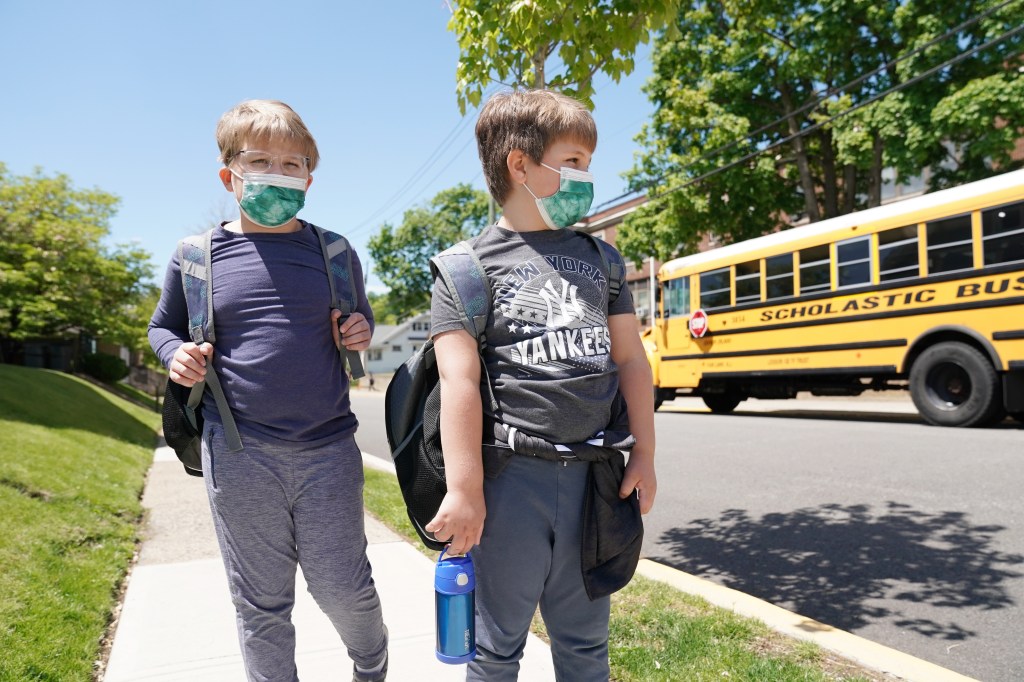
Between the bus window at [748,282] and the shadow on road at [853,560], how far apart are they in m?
7.26

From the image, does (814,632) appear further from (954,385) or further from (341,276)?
(954,385)

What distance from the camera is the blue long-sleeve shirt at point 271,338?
1.99m

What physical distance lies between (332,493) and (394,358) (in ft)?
230

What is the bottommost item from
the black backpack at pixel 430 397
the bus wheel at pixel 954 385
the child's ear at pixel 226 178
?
the bus wheel at pixel 954 385

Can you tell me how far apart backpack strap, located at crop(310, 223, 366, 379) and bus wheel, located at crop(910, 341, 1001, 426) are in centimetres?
919

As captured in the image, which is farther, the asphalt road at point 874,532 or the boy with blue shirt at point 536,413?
the asphalt road at point 874,532

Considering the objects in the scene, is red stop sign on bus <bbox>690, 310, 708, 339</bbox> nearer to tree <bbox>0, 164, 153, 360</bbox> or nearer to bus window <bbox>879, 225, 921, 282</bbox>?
bus window <bbox>879, 225, 921, 282</bbox>

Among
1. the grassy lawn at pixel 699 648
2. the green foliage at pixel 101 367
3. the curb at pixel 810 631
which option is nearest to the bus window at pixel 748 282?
the curb at pixel 810 631

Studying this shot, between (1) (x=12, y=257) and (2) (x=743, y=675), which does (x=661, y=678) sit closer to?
(2) (x=743, y=675)

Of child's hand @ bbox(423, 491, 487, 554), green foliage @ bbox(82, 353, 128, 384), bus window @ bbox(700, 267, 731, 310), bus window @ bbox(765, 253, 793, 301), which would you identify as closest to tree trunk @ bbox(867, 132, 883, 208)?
bus window @ bbox(700, 267, 731, 310)

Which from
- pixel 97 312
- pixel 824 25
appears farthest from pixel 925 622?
pixel 97 312

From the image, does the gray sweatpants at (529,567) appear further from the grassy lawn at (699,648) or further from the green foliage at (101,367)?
the green foliage at (101,367)

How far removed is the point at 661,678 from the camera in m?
2.55

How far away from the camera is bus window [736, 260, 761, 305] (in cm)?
1222
